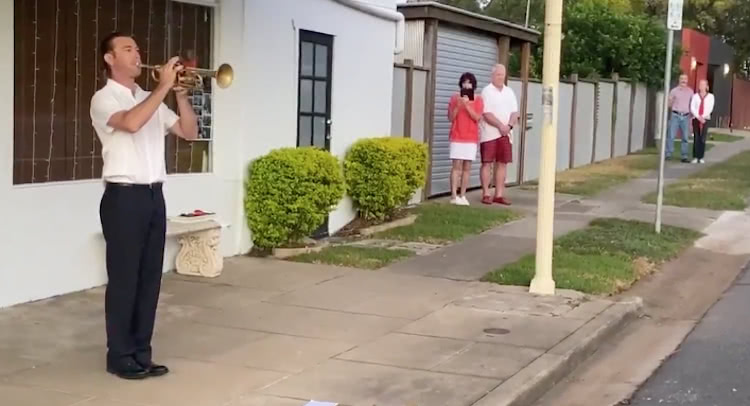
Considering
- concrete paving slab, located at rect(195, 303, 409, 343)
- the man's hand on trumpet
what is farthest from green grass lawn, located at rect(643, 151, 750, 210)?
the man's hand on trumpet

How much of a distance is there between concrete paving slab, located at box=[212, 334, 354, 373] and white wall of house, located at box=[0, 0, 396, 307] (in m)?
1.86

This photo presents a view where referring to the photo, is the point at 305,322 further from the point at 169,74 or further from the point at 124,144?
the point at 169,74

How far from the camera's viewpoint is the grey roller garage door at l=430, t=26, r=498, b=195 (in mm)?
14914

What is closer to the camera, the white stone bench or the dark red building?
the white stone bench

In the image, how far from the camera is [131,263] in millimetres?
5785

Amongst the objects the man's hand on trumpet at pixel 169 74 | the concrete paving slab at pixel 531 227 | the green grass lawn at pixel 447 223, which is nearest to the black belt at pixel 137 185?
the man's hand on trumpet at pixel 169 74

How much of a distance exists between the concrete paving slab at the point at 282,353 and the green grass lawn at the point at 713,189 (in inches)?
365

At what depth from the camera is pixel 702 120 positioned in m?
21.2

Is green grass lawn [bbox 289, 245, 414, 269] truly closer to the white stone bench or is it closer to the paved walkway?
the paved walkway

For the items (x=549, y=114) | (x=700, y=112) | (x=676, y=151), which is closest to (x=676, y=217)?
(x=549, y=114)

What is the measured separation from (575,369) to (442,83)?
28.3ft

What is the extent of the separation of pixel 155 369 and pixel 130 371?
0.17 m

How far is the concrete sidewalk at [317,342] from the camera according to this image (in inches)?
227

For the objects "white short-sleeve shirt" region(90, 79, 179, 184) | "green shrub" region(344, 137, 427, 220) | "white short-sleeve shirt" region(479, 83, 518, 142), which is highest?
"white short-sleeve shirt" region(479, 83, 518, 142)
